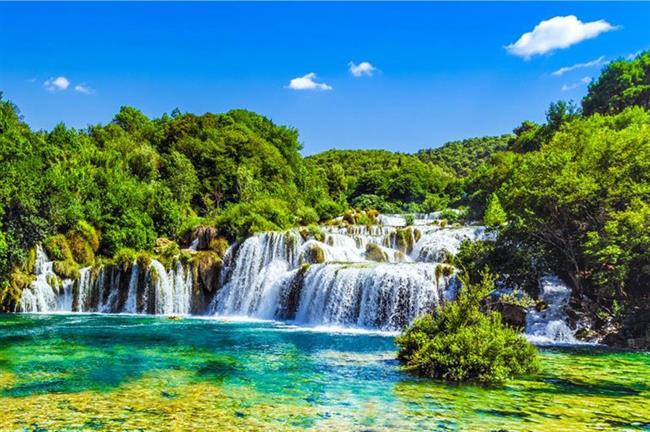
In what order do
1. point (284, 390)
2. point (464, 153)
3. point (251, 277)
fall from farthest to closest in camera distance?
1. point (464, 153)
2. point (251, 277)
3. point (284, 390)

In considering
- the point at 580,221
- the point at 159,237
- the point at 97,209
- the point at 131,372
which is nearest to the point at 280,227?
the point at 159,237

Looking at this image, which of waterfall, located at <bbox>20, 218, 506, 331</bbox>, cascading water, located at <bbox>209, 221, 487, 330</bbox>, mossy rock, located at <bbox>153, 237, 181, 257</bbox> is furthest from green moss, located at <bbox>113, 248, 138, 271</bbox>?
cascading water, located at <bbox>209, 221, 487, 330</bbox>

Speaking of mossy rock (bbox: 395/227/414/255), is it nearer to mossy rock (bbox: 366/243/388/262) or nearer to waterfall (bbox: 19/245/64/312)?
mossy rock (bbox: 366/243/388/262)

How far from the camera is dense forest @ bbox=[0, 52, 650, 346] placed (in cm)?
2044

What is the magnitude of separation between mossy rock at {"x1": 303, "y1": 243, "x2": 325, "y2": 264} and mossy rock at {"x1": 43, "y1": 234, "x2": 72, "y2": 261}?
1525 cm

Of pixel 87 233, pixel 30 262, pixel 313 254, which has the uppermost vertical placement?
pixel 87 233

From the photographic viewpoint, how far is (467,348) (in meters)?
12.8

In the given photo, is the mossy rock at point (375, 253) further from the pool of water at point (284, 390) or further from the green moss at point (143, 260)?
the pool of water at point (284, 390)

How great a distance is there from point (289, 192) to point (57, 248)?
2791 centimetres

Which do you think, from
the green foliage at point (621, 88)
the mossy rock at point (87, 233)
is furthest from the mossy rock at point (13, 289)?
the green foliage at point (621, 88)

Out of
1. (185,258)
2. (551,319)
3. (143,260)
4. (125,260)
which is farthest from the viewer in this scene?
(185,258)

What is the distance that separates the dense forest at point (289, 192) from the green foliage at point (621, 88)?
0.15 m

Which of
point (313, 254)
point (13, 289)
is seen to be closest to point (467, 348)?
point (313, 254)

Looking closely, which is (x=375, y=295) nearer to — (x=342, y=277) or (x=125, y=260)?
(x=342, y=277)
